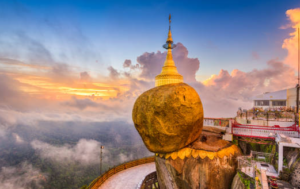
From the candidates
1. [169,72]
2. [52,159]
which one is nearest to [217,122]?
[169,72]

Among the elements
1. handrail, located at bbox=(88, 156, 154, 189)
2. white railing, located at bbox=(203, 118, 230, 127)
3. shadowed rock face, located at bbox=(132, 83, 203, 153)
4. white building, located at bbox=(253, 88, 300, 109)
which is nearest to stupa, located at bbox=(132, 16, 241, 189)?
shadowed rock face, located at bbox=(132, 83, 203, 153)

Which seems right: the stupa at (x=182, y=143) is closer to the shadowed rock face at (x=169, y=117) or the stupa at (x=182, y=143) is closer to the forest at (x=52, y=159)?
the shadowed rock face at (x=169, y=117)

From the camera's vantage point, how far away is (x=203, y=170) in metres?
11.1

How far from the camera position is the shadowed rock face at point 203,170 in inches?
434

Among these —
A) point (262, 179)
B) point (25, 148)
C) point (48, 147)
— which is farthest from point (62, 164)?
point (262, 179)

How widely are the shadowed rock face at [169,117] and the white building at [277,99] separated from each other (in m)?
24.8

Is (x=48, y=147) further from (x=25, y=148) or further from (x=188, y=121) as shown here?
(x=188, y=121)

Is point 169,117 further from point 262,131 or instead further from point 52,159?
point 52,159

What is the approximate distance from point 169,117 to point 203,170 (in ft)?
14.7

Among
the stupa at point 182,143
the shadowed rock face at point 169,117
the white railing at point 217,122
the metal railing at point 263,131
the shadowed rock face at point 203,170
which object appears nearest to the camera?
the shadowed rock face at point 203,170

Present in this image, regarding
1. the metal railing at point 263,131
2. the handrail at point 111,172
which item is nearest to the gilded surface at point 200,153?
the metal railing at point 263,131

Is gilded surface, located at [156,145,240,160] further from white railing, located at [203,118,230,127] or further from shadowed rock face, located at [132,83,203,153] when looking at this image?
white railing, located at [203,118,230,127]

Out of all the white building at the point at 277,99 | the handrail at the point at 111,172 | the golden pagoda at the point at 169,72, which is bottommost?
the handrail at the point at 111,172

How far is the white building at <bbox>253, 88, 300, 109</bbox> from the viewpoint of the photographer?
26927 mm
